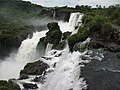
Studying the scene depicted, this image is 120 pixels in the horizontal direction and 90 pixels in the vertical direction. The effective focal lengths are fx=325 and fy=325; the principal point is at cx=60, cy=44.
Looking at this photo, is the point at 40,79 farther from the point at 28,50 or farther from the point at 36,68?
the point at 28,50

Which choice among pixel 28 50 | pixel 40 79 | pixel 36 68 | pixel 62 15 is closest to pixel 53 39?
pixel 28 50

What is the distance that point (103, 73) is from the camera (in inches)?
891

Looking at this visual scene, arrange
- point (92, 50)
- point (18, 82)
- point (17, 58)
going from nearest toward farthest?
point (18, 82), point (92, 50), point (17, 58)

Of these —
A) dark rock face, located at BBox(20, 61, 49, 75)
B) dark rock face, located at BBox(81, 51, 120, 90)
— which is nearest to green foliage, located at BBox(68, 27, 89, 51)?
dark rock face, located at BBox(20, 61, 49, 75)

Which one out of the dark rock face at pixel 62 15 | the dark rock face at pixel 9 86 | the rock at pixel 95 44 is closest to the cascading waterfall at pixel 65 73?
the rock at pixel 95 44

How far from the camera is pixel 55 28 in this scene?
40562 mm

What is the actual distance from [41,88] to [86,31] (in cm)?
975

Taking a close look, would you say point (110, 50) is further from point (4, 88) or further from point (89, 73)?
point (4, 88)

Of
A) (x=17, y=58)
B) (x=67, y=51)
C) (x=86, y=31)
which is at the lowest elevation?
(x=17, y=58)

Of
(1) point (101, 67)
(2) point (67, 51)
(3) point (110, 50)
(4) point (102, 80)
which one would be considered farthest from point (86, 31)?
(4) point (102, 80)

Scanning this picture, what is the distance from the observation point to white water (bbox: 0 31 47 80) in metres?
38.4

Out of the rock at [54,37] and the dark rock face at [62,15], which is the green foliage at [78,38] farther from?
the dark rock face at [62,15]

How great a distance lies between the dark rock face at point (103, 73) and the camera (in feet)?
67.8

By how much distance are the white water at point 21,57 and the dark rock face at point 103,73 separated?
49.2 ft
